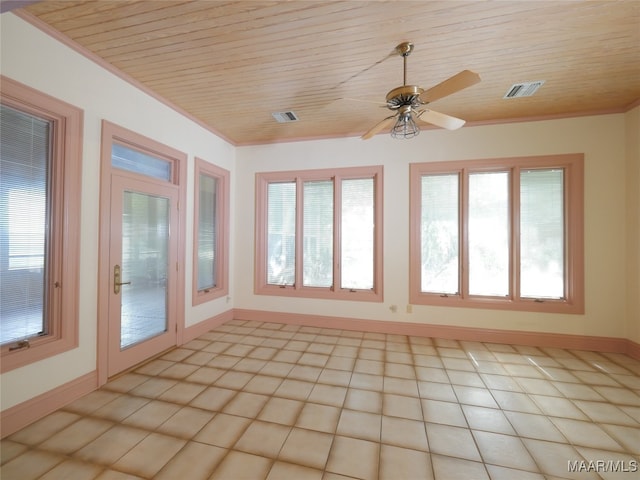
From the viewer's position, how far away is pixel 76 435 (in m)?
1.94

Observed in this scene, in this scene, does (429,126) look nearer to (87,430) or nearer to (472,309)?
(472,309)

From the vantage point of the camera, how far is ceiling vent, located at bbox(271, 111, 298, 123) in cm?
368

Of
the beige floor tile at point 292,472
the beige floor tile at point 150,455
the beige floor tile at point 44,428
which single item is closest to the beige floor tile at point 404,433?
the beige floor tile at point 292,472

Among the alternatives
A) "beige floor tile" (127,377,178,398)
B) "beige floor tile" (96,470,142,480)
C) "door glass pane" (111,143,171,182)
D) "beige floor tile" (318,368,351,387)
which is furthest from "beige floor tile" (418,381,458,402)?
"door glass pane" (111,143,171,182)

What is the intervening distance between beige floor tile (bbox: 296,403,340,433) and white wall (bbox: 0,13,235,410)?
2027mm

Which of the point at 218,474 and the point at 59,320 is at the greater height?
the point at 59,320

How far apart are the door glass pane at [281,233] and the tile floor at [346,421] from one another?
156cm

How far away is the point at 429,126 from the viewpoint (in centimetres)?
396

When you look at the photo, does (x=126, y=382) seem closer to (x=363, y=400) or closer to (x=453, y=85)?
(x=363, y=400)

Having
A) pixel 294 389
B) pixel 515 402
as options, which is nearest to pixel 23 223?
pixel 294 389

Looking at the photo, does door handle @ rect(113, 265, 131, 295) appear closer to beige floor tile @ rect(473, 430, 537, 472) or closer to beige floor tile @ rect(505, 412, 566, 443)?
beige floor tile @ rect(473, 430, 537, 472)

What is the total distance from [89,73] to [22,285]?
1.94 metres

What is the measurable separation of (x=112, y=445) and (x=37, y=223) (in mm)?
1797

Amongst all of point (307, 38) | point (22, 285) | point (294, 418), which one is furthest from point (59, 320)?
point (307, 38)
